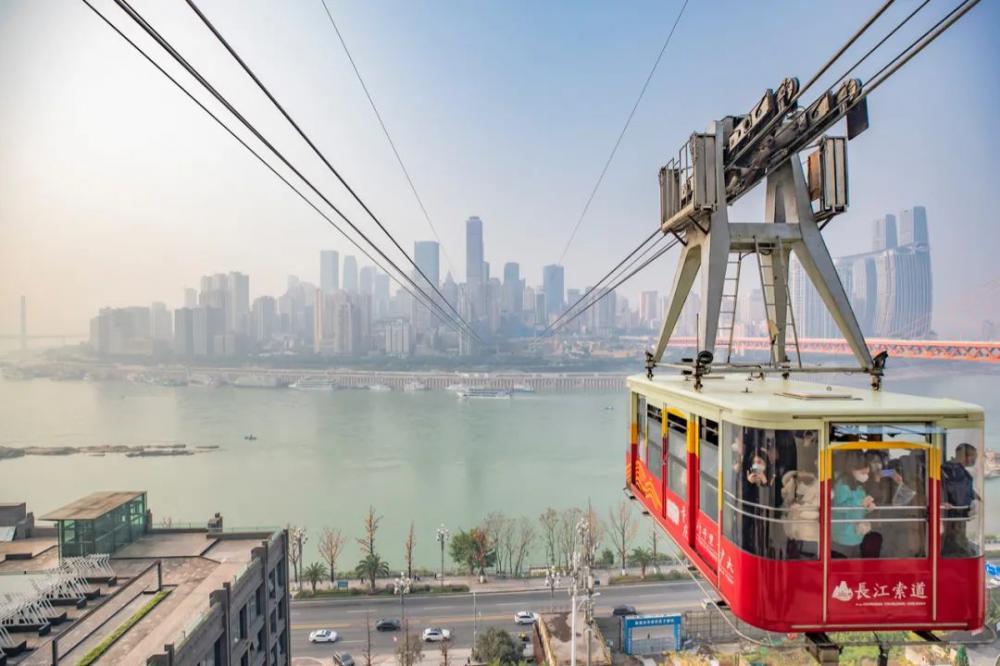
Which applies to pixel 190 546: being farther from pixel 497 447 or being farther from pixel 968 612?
pixel 497 447

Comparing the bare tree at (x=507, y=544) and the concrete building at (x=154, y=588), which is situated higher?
the concrete building at (x=154, y=588)

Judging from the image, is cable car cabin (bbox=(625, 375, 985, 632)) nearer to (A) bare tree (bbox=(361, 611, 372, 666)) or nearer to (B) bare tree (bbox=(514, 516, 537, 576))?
(A) bare tree (bbox=(361, 611, 372, 666))

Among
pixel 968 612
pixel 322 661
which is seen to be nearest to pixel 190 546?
pixel 322 661

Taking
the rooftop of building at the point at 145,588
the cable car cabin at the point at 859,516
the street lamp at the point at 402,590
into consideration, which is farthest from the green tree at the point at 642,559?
the cable car cabin at the point at 859,516

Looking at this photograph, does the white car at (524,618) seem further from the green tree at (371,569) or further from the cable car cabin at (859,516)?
the cable car cabin at (859,516)

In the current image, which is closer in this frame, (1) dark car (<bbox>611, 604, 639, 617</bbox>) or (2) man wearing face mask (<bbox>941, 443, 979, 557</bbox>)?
(2) man wearing face mask (<bbox>941, 443, 979, 557</bbox>)

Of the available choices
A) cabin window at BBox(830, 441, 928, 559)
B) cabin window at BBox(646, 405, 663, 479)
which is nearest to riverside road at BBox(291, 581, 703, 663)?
cabin window at BBox(646, 405, 663, 479)
